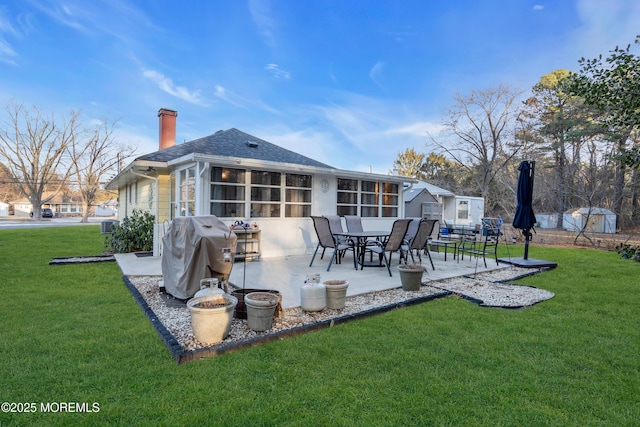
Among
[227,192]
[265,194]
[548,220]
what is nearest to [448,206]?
[548,220]

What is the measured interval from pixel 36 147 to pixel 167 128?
24.6 meters

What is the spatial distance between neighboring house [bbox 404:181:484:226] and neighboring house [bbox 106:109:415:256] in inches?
201

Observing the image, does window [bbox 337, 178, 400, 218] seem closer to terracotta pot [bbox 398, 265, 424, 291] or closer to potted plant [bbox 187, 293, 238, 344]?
terracotta pot [bbox 398, 265, 424, 291]

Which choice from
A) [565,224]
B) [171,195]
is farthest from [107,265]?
[565,224]

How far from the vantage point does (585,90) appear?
2.51 metres

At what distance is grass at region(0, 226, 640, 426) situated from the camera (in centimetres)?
202

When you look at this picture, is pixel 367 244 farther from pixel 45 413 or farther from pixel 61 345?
pixel 45 413

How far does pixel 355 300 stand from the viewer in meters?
4.42

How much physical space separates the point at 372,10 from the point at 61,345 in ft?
39.1

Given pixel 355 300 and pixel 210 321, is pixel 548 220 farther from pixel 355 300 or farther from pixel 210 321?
pixel 210 321

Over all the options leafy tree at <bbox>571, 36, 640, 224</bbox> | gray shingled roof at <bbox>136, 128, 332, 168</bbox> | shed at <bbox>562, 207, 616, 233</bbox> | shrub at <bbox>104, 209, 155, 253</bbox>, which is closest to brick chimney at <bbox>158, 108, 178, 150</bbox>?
gray shingled roof at <bbox>136, 128, 332, 168</bbox>

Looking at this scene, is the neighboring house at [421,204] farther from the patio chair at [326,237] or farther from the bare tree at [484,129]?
the bare tree at [484,129]

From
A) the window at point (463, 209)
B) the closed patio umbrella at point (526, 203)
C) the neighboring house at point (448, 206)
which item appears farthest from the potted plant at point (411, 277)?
the window at point (463, 209)

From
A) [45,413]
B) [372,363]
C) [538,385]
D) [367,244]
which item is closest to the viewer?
[45,413]
